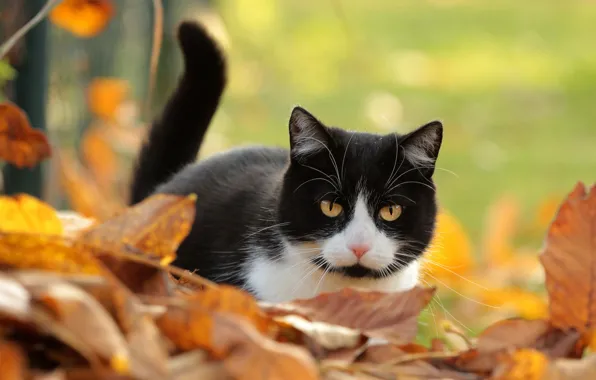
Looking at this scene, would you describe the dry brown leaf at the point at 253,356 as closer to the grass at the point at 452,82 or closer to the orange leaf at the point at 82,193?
the orange leaf at the point at 82,193

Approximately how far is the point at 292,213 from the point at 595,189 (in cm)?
104

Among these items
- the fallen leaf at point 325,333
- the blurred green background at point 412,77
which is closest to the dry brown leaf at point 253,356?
the fallen leaf at point 325,333

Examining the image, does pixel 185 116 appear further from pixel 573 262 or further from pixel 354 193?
pixel 573 262

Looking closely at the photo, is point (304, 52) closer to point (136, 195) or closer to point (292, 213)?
point (136, 195)

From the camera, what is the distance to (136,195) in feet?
7.34

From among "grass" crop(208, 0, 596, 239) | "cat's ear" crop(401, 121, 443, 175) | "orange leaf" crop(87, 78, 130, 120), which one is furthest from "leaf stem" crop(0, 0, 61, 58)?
"grass" crop(208, 0, 596, 239)

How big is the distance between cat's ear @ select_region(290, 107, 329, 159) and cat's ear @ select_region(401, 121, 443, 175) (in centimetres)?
14

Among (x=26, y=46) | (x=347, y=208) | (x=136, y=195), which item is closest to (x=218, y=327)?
(x=347, y=208)

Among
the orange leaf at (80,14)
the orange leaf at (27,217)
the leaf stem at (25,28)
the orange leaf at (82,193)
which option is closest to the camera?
the orange leaf at (27,217)

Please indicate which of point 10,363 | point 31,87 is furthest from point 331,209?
point 10,363

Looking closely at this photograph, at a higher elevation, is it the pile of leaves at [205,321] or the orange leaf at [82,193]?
the pile of leaves at [205,321]

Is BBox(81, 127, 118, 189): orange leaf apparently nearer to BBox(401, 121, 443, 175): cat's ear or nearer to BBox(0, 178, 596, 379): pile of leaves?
BBox(401, 121, 443, 175): cat's ear

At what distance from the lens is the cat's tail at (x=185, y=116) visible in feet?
6.71

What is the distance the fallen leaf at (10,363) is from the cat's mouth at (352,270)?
1.12 metres
